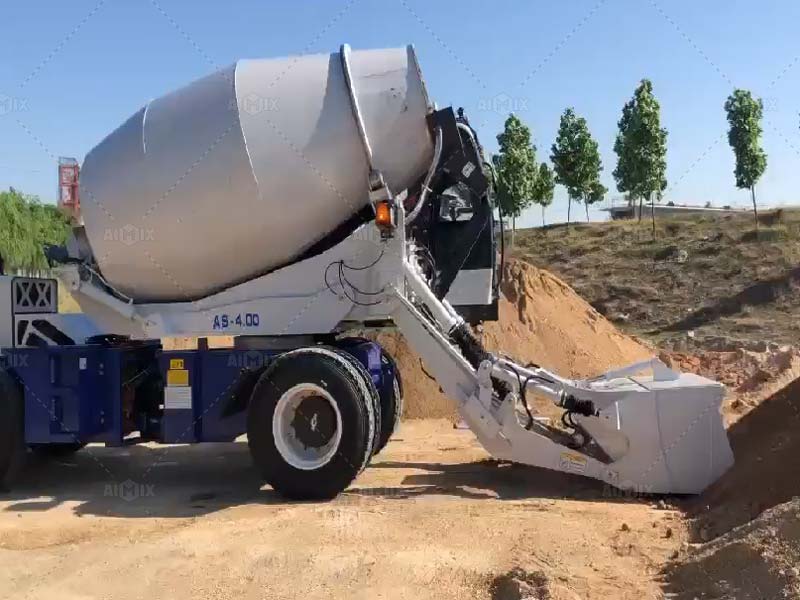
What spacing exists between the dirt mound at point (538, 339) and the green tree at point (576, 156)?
82.9ft

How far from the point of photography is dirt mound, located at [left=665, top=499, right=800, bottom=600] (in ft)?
14.1

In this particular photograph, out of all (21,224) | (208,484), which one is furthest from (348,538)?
(21,224)

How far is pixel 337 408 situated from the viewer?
7461 millimetres

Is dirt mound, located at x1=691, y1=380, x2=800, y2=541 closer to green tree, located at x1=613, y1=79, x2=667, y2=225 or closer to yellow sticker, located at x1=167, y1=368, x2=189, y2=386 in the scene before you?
yellow sticker, located at x1=167, y1=368, x2=189, y2=386

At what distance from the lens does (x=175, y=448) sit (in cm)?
1124

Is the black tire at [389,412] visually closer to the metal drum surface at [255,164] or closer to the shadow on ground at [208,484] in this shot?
the shadow on ground at [208,484]

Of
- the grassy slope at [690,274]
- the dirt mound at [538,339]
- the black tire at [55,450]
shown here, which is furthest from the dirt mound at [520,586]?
the grassy slope at [690,274]

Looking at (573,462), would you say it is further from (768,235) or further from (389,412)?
(768,235)

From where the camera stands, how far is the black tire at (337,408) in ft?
24.4

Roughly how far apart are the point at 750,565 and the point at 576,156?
3863cm

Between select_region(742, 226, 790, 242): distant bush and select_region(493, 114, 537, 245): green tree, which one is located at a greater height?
select_region(493, 114, 537, 245): green tree

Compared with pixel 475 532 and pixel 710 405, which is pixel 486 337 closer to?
pixel 710 405

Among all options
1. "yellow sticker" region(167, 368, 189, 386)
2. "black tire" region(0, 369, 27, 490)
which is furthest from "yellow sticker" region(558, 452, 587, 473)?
"black tire" region(0, 369, 27, 490)

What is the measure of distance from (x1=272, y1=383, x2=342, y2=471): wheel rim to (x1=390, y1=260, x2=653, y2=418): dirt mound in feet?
19.0
